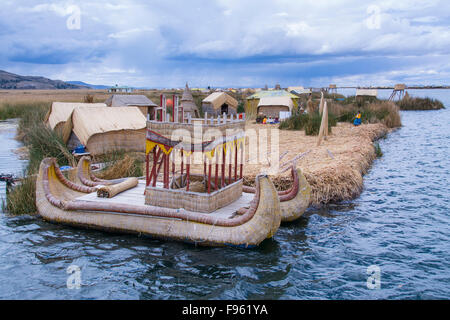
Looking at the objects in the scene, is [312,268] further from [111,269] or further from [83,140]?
[83,140]

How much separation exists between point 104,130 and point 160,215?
24.7 ft

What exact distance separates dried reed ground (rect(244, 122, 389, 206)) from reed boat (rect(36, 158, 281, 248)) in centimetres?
245

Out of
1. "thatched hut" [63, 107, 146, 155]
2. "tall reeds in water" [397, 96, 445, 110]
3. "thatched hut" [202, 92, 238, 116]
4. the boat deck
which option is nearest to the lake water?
the boat deck

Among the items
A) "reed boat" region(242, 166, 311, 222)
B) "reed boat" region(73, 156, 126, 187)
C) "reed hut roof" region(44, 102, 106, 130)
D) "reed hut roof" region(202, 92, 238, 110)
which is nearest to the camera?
"reed boat" region(242, 166, 311, 222)

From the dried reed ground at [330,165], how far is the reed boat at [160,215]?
8.05 feet

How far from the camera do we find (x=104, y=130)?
13.8 meters

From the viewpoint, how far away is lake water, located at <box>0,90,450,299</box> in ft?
19.9

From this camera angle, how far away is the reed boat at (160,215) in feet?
22.4

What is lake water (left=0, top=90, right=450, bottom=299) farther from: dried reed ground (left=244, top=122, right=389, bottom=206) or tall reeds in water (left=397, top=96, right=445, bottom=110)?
tall reeds in water (left=397, top=96, right=445, bottom=110)

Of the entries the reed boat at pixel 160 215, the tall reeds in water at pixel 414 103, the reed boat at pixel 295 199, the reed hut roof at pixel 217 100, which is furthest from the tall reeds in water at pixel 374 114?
the tall reeds in water at pixel 414 103

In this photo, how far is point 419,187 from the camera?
12.5m

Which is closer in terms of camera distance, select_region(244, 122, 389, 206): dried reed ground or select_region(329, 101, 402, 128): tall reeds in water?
select_region(244, 122, 389, 206): dried reed ground
